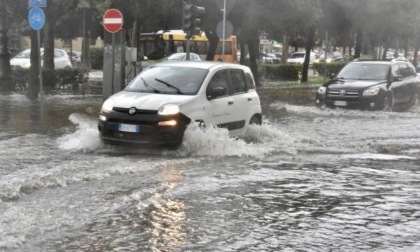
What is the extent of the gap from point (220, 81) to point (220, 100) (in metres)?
0.45

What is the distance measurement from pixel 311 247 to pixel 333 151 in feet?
21.1

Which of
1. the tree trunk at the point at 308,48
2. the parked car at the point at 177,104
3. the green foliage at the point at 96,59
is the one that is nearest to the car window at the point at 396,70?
the parked car at the point at 177,104

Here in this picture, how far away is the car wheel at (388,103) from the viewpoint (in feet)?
63.4

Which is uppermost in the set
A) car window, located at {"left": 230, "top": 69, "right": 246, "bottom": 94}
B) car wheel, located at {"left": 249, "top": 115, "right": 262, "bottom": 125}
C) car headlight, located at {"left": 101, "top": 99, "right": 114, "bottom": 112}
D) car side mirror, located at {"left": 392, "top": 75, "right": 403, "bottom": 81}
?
car window, located at {"left": 230, "top": 69, "right": 246, "bottom": 94}

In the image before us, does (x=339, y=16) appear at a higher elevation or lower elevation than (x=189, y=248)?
higher

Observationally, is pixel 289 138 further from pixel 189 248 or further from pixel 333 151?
pixel 189 248

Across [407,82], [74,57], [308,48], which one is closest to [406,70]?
[407,82]

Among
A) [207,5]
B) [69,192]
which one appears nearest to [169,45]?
[207,5]

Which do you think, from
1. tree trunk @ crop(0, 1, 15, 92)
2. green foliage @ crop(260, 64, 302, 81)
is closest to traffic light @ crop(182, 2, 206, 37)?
tree trunk @ crop(0, 1, 15, 92)

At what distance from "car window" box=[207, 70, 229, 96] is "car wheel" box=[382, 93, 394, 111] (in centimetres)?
896

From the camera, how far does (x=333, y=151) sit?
11.9m

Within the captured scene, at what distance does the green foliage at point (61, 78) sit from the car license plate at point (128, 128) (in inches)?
511

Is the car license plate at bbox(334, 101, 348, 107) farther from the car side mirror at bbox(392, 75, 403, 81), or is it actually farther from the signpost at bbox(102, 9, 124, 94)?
the signpost at bbox(102, 9, 124, 94)

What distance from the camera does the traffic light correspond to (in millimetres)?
17156
